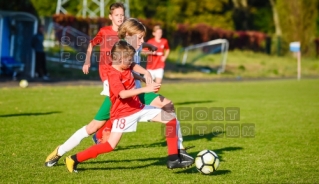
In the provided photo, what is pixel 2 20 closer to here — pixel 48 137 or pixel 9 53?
pixel 9 53

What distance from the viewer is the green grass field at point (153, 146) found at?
7551 mm

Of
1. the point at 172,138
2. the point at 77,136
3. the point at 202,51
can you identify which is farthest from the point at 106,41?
the point at 202,51

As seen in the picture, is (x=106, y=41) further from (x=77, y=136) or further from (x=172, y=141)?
(x=172, y=141)

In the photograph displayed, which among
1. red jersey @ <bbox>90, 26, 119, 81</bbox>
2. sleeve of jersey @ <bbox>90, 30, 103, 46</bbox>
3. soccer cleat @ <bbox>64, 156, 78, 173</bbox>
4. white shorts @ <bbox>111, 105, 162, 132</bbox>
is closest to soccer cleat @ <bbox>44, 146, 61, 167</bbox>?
soccer cleat @ <bbox>64, 156, 78, 173</bbox>

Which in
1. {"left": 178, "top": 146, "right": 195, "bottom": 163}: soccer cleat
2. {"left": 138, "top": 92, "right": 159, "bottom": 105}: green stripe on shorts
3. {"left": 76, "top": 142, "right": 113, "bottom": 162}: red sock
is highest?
{"left": 138, "top": 92, "right": 159, "bottom": 105}: green stripe on shorts

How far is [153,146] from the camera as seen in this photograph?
10117mm

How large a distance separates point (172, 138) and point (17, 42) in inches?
Result: 817

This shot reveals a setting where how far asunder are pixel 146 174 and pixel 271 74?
110 ft

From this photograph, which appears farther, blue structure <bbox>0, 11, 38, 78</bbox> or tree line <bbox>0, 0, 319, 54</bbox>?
tree line <bbox>0, 0, 319, 54</bbox>

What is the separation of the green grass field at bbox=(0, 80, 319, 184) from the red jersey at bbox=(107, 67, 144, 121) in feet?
2.63

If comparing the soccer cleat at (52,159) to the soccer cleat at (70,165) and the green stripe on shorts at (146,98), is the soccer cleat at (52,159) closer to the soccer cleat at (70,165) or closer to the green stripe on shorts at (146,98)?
the soccer cleat at (70,165)

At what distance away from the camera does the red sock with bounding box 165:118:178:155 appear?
7.81m

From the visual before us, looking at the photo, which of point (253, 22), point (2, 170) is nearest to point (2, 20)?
point (2, 170)

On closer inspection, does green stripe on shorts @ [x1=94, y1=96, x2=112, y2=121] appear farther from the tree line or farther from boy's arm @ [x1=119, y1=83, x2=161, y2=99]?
the tree line
